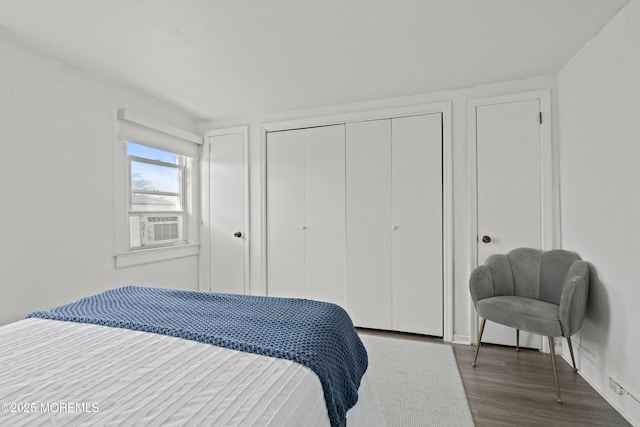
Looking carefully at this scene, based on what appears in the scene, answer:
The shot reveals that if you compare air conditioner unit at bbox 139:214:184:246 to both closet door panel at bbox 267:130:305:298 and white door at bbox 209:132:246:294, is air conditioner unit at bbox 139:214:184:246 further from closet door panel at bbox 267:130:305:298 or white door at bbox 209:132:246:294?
closet door panel at bbox 267:130:305:298

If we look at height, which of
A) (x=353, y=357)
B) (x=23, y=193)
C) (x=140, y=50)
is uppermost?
(x=140, y=50)

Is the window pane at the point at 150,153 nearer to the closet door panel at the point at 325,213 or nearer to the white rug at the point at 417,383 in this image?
the closet door panel at the point at 325,213

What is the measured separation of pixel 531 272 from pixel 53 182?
154 inches

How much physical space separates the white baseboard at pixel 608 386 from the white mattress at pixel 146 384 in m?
1.96

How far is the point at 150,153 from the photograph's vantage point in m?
3.40

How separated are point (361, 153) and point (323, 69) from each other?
1.03 meters

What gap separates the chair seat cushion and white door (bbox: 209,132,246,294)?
267 centimetres

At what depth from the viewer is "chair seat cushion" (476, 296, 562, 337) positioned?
2150 mm

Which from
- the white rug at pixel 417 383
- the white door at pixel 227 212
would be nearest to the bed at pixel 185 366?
the white rug at pixel 417 383

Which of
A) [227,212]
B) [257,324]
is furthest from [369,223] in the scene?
[257,324]

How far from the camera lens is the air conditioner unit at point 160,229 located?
10.8ft

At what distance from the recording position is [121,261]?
115 inches

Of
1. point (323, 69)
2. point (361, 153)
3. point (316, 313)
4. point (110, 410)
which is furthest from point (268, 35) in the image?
point (110, 410)

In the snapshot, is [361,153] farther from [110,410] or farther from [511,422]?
[110,410]
